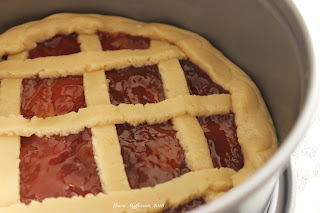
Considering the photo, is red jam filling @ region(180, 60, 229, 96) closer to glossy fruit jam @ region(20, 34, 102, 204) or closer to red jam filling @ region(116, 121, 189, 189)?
red jam filling @ region(116, 121, 189, 189)

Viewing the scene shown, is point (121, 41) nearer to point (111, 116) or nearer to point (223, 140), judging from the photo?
point (111, 116)

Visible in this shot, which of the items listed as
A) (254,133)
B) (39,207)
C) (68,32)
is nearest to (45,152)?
(39,207)

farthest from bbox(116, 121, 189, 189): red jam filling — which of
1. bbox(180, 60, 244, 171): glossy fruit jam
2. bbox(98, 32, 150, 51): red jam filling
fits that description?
bbox(98, 32, 150, 51): red jam filling

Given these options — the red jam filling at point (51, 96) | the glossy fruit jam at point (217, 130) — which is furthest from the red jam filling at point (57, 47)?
the glossy fruit jam at point (217, 130)

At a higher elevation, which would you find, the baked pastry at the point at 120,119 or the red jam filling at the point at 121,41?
the red jam filling at the point at 121,41

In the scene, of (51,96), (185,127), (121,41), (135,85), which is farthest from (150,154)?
(121,41)

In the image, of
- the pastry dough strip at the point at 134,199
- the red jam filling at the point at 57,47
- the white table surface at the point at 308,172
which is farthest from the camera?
the red jam filling at the point at 57,47

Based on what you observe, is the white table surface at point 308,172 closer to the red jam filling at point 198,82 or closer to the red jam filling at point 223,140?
the red jam filling at point 223,140
